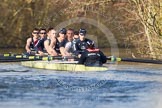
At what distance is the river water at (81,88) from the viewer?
13.8m

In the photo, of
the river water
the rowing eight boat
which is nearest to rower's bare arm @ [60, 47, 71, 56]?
the rowing eight boat

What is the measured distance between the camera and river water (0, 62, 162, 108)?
13.8 metres

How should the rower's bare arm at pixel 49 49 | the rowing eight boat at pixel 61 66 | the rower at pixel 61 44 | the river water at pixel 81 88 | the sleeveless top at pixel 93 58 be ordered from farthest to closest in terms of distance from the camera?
1. the rower's bare arm at pixel 49 49
2. the rower at pixel 61 44
3. the rowing eight boat at pixel 61 66
4. the sleeveless top at pixel 93 58
5. the river water at pixel 81 88

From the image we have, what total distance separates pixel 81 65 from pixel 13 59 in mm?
2583

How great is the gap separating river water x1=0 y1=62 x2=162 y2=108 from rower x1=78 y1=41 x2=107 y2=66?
45cm

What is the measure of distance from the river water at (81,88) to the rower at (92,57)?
453mm

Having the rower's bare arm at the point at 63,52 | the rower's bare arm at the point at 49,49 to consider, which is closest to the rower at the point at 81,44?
the rower's bare arm at the point at 63,52

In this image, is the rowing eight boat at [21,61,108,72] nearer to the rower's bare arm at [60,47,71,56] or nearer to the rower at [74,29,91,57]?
the rower's bare arm at [60,47,71,56]

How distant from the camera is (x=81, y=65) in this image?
790 inches

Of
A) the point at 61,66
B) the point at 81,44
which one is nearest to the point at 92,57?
the point at 81,44

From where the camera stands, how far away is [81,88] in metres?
16.8

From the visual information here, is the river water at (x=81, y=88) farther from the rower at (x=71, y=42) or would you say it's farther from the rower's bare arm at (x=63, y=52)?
the rower at (x=71, y=42)

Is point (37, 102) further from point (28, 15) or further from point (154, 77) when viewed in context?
point (28, 15)

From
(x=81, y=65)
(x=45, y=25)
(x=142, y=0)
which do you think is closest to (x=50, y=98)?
(x=81, y=65)
